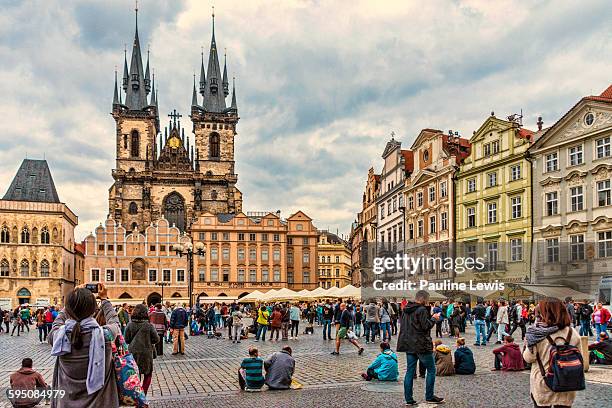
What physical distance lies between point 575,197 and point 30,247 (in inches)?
2336

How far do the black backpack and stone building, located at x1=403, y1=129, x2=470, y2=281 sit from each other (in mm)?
42926

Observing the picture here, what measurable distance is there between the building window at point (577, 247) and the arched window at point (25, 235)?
59512mm

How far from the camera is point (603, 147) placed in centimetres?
3809

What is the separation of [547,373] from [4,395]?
9.44 metres

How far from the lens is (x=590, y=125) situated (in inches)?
1533

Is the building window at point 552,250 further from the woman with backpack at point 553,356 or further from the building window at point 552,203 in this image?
the woman with backpack at point 553,356

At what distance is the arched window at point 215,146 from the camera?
101 metres

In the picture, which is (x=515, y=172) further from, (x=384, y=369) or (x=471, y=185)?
(x=384, y=369)

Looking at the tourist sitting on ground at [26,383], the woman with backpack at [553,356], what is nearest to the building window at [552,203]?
the tourist sitting on ground at [26,383]

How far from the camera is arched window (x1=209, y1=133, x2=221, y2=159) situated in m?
101

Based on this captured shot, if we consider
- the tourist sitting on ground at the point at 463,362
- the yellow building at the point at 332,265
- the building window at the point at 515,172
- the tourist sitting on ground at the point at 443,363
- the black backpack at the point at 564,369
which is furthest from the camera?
the yellow building at the point at 332,265

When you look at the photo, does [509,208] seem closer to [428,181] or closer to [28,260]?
[428,181]

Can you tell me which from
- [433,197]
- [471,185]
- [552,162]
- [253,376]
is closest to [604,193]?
[552,162]

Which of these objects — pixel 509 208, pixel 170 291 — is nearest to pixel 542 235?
pixel 509 208
